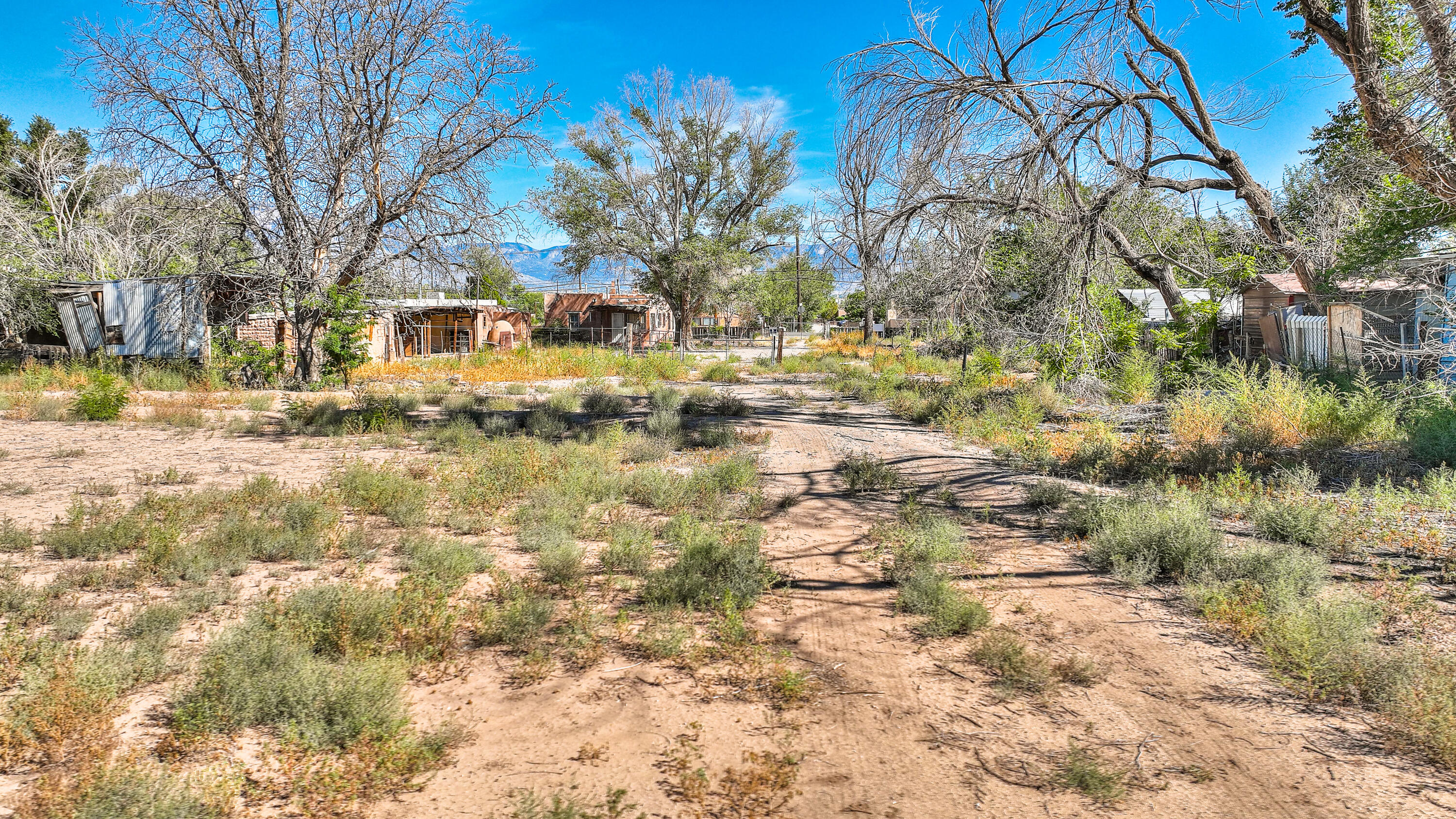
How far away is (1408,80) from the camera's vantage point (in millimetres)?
5969

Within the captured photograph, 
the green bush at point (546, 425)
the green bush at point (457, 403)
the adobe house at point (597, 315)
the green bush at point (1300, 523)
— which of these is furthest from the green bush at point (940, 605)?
the adobe house at point (597, 315)

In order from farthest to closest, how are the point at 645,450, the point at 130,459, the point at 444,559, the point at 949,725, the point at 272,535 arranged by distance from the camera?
the point at 645,450 < the point at 130,459 < the point at 272,535 < the point at 444,559 < the point at 949,725

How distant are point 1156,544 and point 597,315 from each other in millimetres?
55762

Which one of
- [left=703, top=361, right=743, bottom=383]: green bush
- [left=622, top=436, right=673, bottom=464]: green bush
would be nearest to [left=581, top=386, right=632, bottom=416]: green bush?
[left=622, top=436, right=673, bottom=464]: green bush

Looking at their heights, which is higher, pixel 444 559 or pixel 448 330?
pixel 448 330

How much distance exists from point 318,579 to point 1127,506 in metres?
6.96

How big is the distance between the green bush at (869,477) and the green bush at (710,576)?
3.03m

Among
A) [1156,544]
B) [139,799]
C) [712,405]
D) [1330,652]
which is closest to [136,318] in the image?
[712,405]

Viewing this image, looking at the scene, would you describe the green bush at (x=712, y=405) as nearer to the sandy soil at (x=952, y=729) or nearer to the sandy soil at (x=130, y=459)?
the sandy soil at (x=130, y=459)

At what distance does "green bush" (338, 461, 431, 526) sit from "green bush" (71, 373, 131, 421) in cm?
792

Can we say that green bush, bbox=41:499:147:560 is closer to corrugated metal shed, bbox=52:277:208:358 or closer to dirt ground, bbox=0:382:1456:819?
dirt ground, bbox=0:382:1456:819

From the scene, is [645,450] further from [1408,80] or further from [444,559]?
[1408,80]

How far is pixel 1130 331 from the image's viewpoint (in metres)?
14.7

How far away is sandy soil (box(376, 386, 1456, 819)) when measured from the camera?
2930mm
